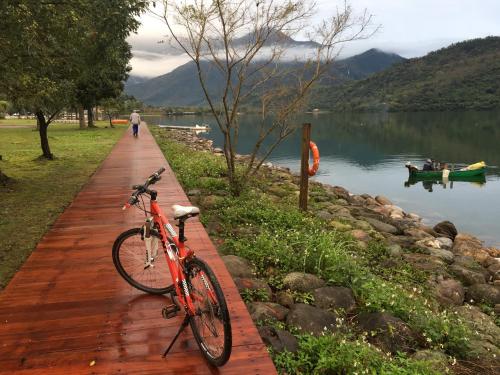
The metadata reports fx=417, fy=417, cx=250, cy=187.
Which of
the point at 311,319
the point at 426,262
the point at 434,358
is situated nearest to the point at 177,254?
the point at 311,319

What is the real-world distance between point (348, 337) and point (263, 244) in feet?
9.47

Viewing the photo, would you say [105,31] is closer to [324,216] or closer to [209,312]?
[324,216]

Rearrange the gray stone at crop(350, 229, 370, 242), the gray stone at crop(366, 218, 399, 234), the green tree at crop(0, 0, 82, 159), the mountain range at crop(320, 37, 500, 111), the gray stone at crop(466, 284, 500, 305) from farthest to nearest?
the mountain range at crop(320, 37, 500, 111) → the gray stone at crop(366, 218, 399, 234) → the gray stone at crop(350, 229, 370, 242) → the gray stone at crop(466, 284, 500, 305) → the green tree at crop(0, 0, 82, 159)

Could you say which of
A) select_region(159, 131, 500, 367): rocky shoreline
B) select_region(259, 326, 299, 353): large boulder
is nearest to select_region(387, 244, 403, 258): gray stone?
select_region(159, 131, 500, 367): rocky shoreline

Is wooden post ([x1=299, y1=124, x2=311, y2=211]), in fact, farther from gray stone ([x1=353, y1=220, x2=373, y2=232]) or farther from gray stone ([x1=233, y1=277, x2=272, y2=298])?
gray stone ([x1=233, y1=277, x2=272, y2=298])

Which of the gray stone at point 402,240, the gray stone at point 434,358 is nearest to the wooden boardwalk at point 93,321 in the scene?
the gray stone at point 434,358

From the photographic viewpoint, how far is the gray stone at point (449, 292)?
25.6 ft

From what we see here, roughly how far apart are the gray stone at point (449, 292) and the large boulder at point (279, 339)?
4.16 m

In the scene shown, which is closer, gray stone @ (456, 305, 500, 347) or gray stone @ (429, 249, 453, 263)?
gray stone @ (456, 305, 500, 347)

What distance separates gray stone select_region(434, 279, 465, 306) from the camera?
782 centimetres

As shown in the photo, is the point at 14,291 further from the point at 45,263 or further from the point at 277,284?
the point at 277,284

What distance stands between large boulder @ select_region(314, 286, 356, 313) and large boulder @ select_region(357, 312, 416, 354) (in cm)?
29

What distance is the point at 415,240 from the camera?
478 inches

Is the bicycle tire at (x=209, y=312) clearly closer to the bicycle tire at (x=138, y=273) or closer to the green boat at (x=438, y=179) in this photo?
the bicycle tire at (x=138, y=273)
